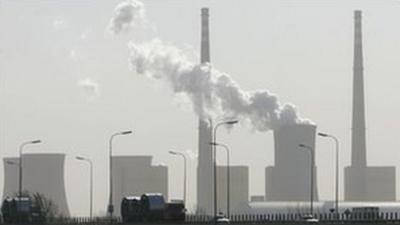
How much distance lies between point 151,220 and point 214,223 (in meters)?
22.3

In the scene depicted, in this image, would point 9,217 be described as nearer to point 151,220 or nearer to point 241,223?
point 151,220

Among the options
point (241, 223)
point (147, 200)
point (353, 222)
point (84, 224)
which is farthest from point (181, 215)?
point (353, 222)

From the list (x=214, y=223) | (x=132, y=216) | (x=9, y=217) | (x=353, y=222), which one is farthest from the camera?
(x=9, y=217)

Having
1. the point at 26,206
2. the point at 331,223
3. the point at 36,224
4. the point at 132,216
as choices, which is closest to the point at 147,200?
the point at 132,216

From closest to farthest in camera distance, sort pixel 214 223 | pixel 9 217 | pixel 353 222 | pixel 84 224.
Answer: pixel 353 222
pixel 214 223
pixel 84 224
pixel 9 217

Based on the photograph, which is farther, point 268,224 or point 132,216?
point 132,216

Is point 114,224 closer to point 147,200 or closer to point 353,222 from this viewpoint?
point 147,200

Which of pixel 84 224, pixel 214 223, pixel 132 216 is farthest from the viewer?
pixel 132 216

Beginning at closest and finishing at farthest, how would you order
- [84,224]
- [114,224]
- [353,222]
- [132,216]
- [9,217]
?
[353,222], [114,224], [84,224], [132,216], [9,217]

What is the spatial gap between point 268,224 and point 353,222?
7193 millimetres

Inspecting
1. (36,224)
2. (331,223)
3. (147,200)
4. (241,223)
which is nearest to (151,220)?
(147,200)

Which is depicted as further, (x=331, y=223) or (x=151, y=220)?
(x=151, y=220)

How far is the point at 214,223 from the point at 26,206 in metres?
46.9

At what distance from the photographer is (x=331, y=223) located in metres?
102
